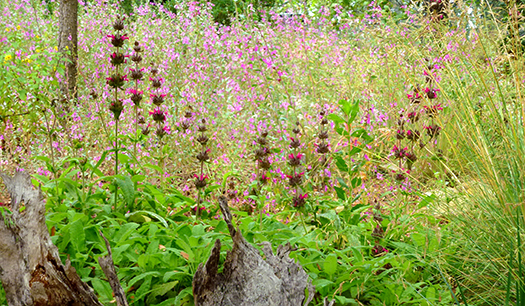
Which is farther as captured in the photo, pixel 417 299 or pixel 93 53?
pixel 93 53

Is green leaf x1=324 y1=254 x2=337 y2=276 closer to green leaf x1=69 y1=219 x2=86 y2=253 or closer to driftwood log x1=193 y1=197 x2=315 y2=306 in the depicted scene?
driftwood log x1=193 y1=197 x2=315 y2=306

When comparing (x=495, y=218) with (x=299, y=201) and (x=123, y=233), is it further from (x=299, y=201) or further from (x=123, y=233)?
(x=123, y=233)

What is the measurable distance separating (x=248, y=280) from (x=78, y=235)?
73cm

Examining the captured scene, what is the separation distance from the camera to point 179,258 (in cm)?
176

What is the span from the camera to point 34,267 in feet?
4.86

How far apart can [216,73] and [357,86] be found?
1.37 metres

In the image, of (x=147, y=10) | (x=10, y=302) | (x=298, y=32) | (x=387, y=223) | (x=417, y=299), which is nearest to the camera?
(x=10, y=302)

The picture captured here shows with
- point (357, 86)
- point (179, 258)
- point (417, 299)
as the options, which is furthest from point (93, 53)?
point (417, 299)

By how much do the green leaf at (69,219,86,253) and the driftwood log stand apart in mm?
622

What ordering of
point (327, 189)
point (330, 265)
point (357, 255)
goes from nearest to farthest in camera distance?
point (330, 265), point (357, 255), point (327, 189)

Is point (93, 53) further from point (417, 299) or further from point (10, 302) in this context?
point (417, 299)

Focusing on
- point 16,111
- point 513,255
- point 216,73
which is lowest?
point 16,111

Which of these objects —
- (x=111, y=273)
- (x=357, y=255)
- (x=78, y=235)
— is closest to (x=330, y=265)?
(x=357, y=255)

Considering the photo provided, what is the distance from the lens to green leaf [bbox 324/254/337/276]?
1712mm
